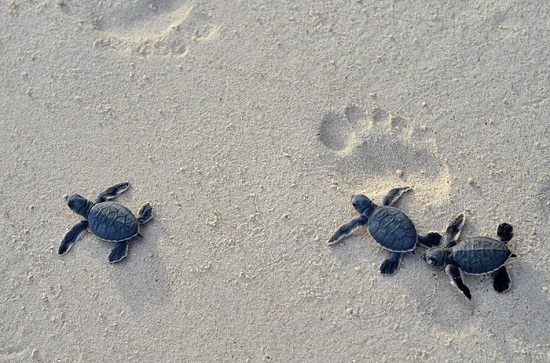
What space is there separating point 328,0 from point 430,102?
74 cm

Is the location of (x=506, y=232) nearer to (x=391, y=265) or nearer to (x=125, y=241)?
(x=391, y=265)

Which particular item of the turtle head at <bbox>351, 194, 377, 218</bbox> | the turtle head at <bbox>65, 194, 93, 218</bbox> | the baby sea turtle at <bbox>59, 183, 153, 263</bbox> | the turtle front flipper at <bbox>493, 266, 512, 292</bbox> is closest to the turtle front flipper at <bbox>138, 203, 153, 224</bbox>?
the baby sea turtle at <bbox>59, 183, 153, 263</bbox>

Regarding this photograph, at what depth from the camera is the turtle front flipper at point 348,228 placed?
2.48 m

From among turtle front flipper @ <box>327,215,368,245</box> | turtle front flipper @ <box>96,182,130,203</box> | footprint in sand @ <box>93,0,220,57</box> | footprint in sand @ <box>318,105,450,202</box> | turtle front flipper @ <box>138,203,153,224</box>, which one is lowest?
turtle front flipper @ <box>138,203,153,224</box>

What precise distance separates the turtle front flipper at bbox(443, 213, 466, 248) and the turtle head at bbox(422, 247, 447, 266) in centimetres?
7

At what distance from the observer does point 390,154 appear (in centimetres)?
261

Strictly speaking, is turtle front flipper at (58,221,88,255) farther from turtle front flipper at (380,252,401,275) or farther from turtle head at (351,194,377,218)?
turtle front flipper at (380,252,401,275)

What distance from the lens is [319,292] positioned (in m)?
2.44

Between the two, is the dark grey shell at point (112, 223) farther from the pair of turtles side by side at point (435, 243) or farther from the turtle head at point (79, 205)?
the pair of turtles side by side at point (435, 243)

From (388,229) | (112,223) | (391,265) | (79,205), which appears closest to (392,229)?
(388,229)

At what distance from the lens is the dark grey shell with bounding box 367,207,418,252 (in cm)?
238

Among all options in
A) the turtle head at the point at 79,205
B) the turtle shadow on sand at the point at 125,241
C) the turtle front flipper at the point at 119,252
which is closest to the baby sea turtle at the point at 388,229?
the turtle shadow on sand at the point at 125,241

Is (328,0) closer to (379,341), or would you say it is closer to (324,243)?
(324,243)

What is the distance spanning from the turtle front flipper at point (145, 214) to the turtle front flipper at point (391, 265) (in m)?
1.04
